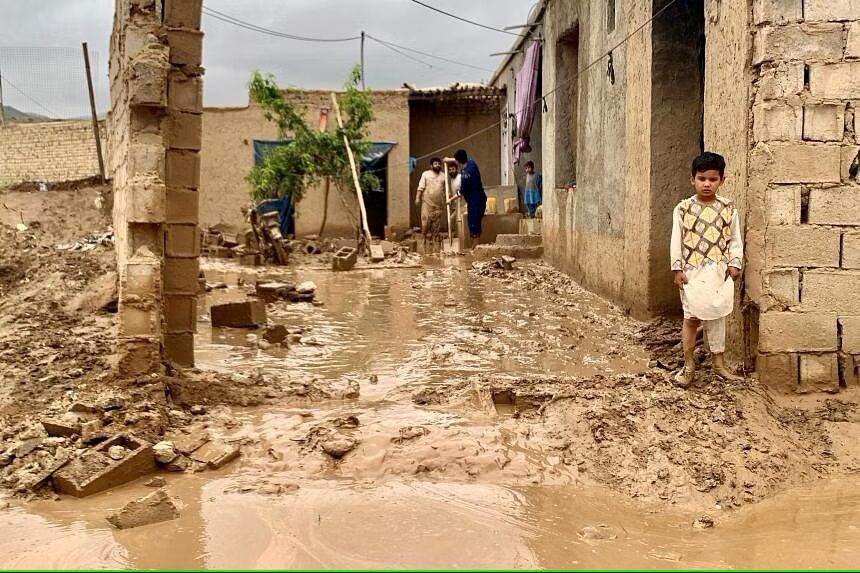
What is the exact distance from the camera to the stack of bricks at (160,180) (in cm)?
448

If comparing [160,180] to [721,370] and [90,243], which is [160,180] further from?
[90,243]

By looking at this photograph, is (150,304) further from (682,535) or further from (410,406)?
(682,535)

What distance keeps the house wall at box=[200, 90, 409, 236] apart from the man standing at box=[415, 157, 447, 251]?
8.51 feet

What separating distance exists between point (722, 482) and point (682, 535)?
558mm

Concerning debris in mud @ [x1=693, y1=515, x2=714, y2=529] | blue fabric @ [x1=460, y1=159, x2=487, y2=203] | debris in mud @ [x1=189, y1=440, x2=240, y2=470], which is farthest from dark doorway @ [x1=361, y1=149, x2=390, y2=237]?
debris in mud @ [x1=693, y1=515, x2=714, y2=529]

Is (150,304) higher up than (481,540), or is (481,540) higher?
(150,304)

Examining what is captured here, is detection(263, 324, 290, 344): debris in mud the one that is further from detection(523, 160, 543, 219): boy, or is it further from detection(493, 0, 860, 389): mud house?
detection(523, 160, 543, 219): boy

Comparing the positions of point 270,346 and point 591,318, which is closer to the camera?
point 270,346

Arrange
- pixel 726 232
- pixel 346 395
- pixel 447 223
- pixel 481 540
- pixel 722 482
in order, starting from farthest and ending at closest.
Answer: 1. pixel 447 223
2. pixel 346 395
3. pixel 726 232
4. pixel 722 482
5. pixel 481 540

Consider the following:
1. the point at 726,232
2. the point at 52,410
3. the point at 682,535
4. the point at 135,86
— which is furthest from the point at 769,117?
the point at 52,410

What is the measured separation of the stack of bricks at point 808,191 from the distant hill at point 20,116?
16.1m

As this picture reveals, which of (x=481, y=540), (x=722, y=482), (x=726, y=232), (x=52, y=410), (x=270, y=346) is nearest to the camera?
(x=481, y=540)

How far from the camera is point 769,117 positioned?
170 inches

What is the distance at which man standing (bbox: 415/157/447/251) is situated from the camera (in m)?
15.8
